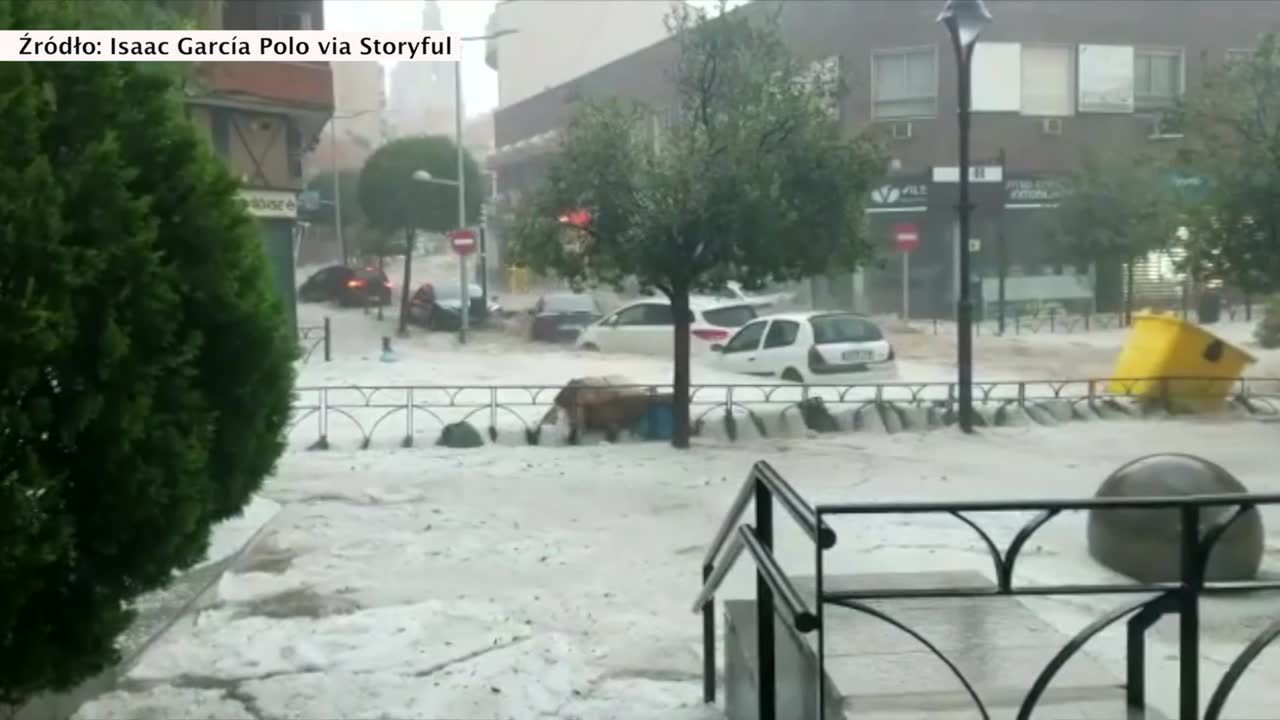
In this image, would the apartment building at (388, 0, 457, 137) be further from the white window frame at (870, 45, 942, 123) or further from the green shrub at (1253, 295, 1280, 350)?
the green shrub at (1253, 295, 1280, 350)

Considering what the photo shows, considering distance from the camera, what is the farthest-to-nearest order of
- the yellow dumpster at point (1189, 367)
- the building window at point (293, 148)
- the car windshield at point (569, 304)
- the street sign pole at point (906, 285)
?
the street sign pole at point (906, 285) < the car windshield at point (569, 304) < the building window at point (293, 148) < the yellow dumpster at point (1189, 367)

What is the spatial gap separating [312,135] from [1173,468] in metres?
18.6

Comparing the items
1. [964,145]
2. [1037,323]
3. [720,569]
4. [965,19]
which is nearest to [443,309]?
[1037,323]

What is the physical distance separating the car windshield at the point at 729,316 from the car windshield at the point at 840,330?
9.41 ft

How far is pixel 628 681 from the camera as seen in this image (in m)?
5.14

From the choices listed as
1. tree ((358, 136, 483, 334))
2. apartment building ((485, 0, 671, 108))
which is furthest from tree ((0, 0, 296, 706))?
apartment building ((485, 0, 671, 108))

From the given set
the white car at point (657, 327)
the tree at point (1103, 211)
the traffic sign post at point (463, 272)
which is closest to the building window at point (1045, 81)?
the tree at point (1103, 211)

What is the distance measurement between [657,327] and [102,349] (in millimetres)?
16409

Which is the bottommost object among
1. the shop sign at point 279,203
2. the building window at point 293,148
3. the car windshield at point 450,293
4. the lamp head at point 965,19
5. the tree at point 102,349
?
the car windshield at point 450,293

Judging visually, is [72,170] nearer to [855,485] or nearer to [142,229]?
[142,229]

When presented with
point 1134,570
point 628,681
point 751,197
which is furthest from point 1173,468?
point 751,197

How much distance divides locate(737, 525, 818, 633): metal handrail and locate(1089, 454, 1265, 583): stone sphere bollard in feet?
9.62

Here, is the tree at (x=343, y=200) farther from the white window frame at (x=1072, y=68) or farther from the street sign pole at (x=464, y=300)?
the white window frame at (x=1072, y=68)

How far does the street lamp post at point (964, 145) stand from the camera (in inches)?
492
